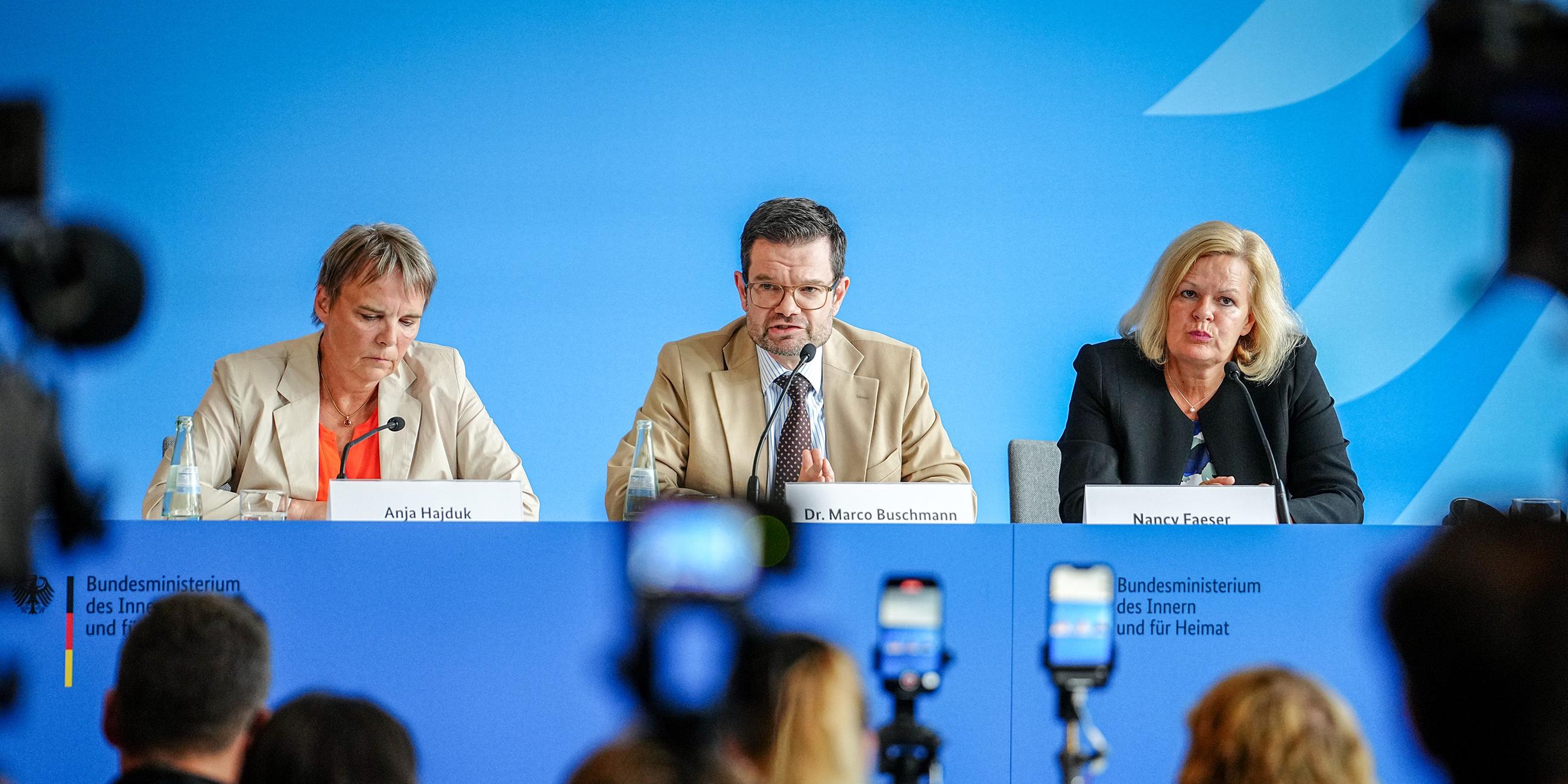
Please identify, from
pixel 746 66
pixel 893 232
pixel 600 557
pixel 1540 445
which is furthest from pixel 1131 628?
pixel 1540 445

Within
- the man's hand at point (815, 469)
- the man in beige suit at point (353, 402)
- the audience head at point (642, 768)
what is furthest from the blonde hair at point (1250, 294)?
the audience head at point (642, 768)

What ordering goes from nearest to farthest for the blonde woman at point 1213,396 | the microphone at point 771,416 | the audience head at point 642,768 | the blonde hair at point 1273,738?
the audience head at point 642,768 → the blonde hair at point 1273,738 → the microphone at point 771,416 → the blonde woman at point 1213,396

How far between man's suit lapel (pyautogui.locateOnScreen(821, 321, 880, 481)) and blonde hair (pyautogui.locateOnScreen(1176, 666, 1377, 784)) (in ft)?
5.40

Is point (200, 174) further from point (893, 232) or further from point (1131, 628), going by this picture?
point (1131, 628)

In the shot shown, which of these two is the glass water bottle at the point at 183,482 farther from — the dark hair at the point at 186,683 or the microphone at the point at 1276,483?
the microphone at the point at 1276,483

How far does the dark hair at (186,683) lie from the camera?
4.08 ft

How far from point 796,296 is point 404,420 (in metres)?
0.86

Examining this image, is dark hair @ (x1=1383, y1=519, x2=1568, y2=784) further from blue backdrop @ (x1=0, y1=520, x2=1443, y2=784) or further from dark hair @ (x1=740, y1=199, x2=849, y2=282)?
dark hair @ (x1=740, y1=199, x2=849, y2=282)

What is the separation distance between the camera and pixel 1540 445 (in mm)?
4418

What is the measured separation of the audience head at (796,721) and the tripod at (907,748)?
52 cm

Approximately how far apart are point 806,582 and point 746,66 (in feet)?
9.09

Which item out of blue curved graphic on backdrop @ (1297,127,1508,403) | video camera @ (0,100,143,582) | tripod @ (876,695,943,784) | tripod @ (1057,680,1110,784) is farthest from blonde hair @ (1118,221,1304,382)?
video camera @ (0,100,143,582)

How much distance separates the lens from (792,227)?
2.75 m

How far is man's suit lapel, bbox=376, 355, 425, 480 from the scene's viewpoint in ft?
8.97
